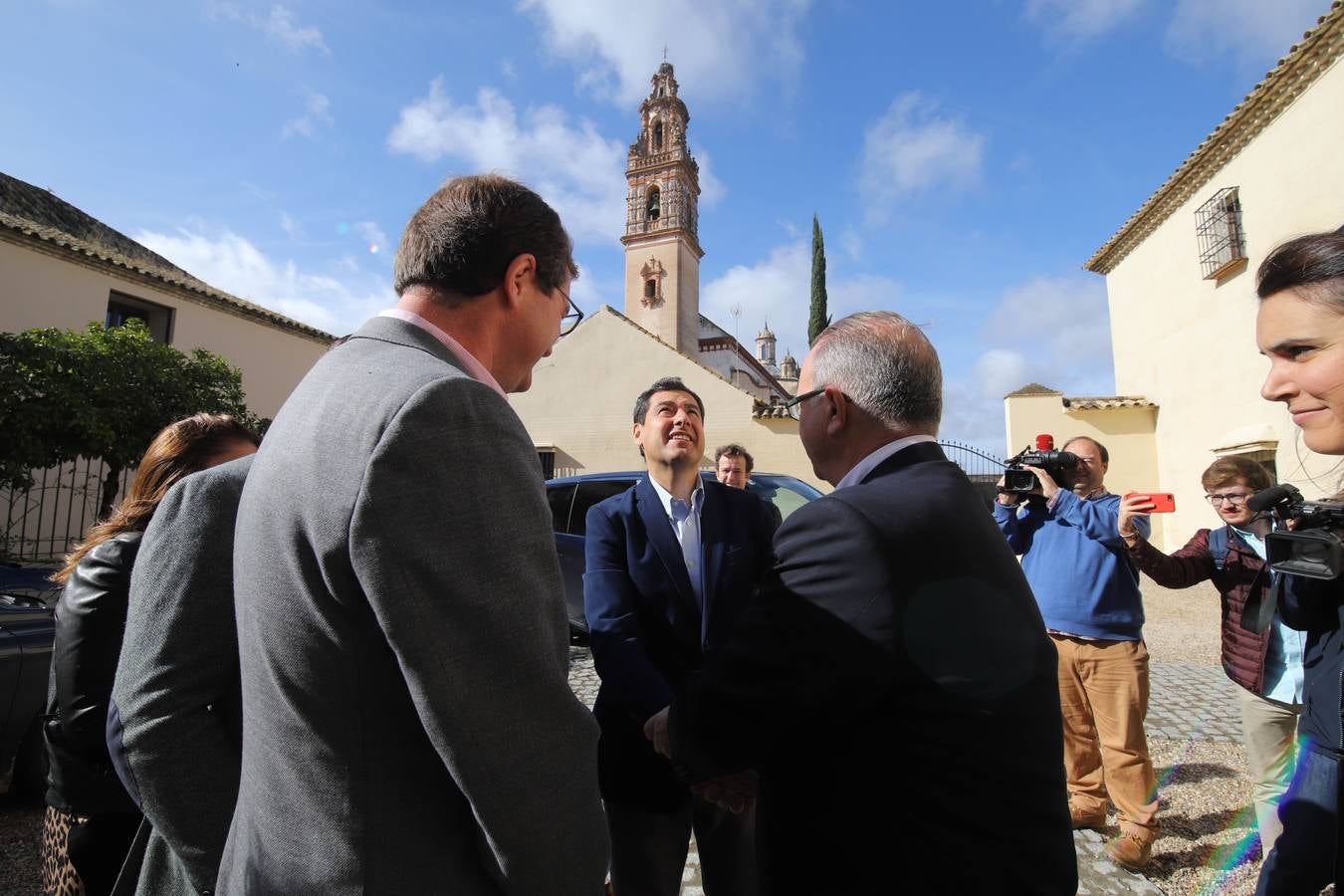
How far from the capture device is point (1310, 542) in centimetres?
170

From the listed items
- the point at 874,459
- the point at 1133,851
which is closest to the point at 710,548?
the point at 874,459

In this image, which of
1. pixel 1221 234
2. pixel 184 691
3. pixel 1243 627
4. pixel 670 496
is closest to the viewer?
pixel 184 691

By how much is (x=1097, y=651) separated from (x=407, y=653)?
3805mm

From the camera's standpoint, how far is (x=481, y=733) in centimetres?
89

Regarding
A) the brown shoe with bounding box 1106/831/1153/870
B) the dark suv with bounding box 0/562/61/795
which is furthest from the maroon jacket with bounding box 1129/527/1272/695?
the dark suv with bounding box 0/562/61/795

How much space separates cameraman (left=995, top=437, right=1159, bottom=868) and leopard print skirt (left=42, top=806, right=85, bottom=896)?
12.9 ft

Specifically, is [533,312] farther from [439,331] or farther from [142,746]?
[142,746]

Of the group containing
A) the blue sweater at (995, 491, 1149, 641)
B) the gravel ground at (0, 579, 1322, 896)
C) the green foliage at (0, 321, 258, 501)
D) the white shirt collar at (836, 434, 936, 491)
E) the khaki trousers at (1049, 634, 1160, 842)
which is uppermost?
the green foliage at (0, 321, 258, 501)

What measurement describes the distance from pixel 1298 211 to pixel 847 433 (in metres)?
14.3

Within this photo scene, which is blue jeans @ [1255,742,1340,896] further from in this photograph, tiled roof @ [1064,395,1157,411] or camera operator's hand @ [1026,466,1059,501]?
tiled roof @ [1064,395,1157,411]

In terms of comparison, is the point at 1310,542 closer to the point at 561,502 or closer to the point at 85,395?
the point at 561,502

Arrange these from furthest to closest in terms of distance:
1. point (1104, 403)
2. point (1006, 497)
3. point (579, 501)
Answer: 1. point (1104, 403)
2. point (579, 501)
3. point (1006, 497)

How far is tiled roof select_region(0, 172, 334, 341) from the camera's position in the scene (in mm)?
12695

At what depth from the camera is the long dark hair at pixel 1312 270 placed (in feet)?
4.87
